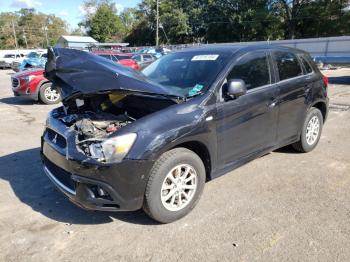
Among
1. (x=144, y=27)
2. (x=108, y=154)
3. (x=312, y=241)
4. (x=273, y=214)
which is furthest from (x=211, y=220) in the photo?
(x=144, y=27)

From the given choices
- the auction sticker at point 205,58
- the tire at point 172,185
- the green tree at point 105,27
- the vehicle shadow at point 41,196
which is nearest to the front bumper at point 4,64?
the vehicle shadow at point 41,196

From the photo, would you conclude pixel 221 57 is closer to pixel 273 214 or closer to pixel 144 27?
pixel 273 214

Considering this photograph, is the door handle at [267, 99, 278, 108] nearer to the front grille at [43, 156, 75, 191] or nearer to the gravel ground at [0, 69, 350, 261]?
the gravel ground at [0, 69, 350, 261]

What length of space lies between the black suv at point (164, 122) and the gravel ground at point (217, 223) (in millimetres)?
323

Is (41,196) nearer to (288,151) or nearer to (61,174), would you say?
(61,174)

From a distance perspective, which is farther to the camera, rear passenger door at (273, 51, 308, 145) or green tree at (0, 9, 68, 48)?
green tree at (0, 9, 68, 48)

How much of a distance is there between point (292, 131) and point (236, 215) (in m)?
1.94

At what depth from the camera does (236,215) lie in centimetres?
386

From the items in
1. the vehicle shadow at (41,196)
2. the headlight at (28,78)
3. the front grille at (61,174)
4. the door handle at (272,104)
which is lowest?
the vehicle shadow at (41,196)

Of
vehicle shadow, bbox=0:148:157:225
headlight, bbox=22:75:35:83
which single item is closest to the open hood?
vehicle shadow, bbox=0:148:157:225

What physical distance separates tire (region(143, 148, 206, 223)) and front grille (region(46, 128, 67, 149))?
3.30ft

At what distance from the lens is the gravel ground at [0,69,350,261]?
325 centimetres

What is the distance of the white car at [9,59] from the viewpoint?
1420 inches

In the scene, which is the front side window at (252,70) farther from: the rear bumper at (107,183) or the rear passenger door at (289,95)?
the rear bumper at (107,183)
